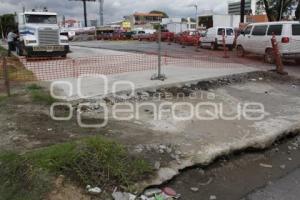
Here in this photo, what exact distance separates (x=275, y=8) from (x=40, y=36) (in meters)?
17.6

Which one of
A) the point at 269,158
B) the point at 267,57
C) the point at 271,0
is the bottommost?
the point at 269,158

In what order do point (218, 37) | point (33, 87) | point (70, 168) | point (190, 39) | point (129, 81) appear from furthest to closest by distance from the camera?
point (190, 39) → point (218, 37) → point (129, 81) → point (33, 87) → point (70, 168)

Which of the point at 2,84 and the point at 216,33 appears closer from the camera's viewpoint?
the point at 2,84

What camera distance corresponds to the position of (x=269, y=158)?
19.6ft

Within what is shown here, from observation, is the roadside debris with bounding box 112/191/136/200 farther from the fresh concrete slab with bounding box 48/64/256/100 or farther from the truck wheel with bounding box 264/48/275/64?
the truck wheel with bounding box 264/48/275/64

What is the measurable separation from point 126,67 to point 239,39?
302 inches

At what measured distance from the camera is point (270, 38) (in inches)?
655

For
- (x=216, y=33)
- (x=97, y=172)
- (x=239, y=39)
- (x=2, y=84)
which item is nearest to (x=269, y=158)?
(x=97, y=172)

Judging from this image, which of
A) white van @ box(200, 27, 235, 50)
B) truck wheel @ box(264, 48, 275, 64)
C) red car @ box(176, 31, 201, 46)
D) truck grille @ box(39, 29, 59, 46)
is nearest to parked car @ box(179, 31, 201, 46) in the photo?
red car @ box(176, 31, 201, 46)

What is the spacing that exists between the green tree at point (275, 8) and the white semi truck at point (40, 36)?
46.5ft

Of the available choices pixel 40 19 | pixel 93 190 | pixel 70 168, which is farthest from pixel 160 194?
pixel 40 19

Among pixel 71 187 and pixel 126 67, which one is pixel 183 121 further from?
pixel 126 67

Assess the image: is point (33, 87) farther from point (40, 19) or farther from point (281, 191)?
point (40, 19)

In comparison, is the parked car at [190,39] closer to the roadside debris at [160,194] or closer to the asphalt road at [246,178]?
the asphalt road at [246,178]
